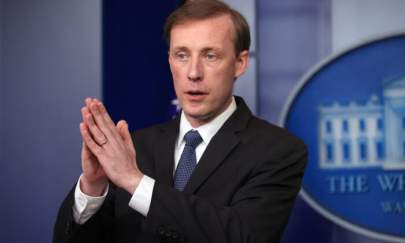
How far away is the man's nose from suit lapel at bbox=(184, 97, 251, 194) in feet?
0.58

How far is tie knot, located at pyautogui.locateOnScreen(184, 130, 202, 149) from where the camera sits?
1844mm

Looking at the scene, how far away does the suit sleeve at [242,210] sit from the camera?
1.51m

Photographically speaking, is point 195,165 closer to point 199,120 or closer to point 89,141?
point 199,120

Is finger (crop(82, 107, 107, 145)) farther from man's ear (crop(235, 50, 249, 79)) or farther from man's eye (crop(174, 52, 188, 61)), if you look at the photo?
man's ear (crop(235, 50, 249, 79))

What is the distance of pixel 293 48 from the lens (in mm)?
2590

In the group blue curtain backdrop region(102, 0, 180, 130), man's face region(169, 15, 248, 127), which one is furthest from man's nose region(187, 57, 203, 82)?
blue curtain backdrop region(102, 0, 180, 130)

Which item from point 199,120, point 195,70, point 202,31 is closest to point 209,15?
point 202,31

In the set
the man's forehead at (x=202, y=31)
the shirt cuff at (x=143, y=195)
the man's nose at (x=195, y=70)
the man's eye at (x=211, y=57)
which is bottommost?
the shirt cuff at (x=143, y=195)

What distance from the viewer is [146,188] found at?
60.0 inches

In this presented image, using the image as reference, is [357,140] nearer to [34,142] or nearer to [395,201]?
[395,201]

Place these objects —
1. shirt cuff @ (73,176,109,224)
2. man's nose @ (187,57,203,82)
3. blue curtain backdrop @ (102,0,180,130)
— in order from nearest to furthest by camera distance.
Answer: shirt cuff @ (73,176,109,224)
man's nose @ (187,57,203,82)
blue curtain backdrop @ (102,0,180,130)

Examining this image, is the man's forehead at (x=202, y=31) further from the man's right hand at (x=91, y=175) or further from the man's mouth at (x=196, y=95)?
the man's right hand at (x=91, y=175)

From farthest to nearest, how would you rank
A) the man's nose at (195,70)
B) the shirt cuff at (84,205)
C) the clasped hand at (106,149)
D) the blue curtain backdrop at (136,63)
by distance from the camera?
the blue curtain backdrop at (136,63)
the man's nose at (195,70)
the shirt cuff at (84,205)
the clasped hand at (106,149)

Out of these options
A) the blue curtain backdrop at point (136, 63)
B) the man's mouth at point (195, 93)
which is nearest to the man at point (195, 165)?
the man's mouth at point (195, 93)
